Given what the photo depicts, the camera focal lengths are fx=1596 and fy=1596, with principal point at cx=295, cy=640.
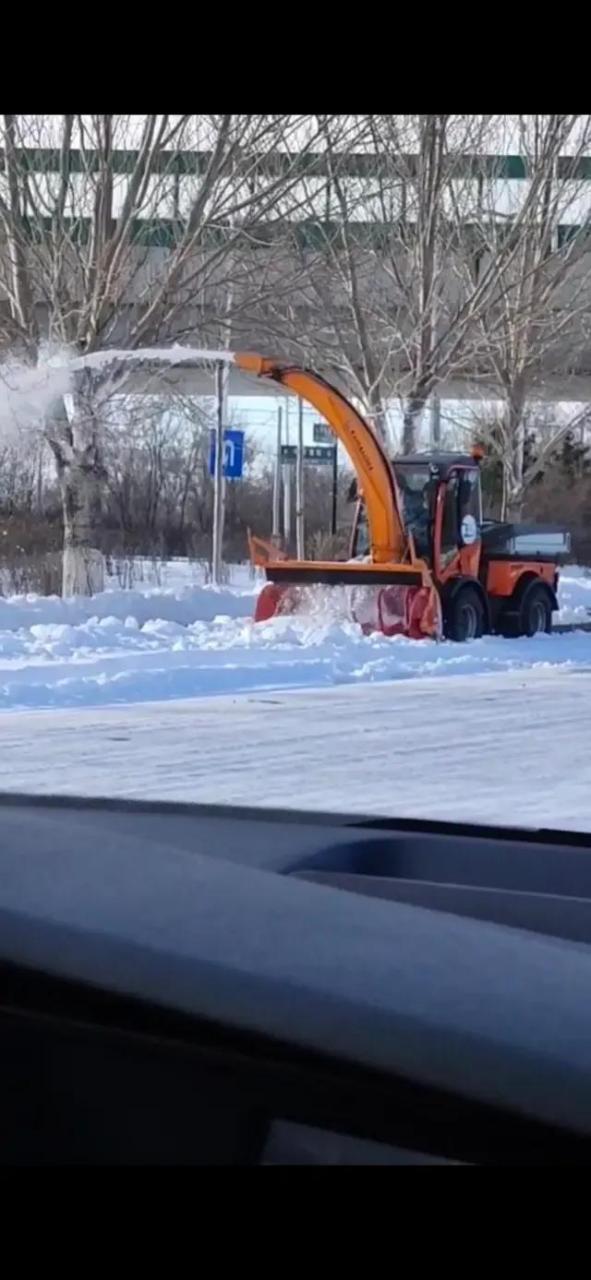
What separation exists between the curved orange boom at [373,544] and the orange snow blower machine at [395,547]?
1 cm

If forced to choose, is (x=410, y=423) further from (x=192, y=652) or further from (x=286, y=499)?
(x=192, y=652)

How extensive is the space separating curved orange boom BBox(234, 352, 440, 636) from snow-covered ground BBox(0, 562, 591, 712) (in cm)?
36

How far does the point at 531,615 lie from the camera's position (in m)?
21.0

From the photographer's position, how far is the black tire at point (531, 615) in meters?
20.8

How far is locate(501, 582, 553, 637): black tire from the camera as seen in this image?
2077 centimetres

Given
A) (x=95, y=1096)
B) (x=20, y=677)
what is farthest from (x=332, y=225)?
(x=95, y=1096)

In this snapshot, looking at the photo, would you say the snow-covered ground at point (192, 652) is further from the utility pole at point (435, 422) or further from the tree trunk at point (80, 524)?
the utility pole at point (435, 422)

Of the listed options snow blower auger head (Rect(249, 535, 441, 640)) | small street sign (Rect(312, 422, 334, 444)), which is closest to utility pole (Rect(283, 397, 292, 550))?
small street sign (Rect(312, 422, 334, 444))

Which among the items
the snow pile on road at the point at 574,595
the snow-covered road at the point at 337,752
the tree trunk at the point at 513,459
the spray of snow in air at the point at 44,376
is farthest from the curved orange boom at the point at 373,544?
the tree trunk at the point at 513,459

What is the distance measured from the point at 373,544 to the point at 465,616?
170 cm

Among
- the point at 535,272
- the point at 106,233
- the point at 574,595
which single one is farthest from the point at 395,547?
the point at 574,595
